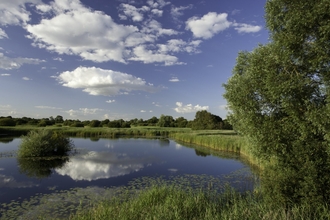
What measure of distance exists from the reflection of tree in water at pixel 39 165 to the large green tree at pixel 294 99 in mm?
14024

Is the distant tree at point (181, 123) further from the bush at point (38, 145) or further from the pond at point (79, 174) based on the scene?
the bush at point (38, 145)

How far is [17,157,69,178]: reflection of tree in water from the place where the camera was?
15852mm

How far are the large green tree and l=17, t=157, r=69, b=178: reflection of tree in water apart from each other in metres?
14.0

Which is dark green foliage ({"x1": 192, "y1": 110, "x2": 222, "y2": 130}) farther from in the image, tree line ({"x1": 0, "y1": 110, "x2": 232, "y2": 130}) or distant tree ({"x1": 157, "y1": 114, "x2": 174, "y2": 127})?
distant tree ({"x1": 157, "y1": 114, "x2": 174, "y2": 127})

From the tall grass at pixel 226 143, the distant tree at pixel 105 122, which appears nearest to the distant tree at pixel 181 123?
the distant tree at pixel 105 122

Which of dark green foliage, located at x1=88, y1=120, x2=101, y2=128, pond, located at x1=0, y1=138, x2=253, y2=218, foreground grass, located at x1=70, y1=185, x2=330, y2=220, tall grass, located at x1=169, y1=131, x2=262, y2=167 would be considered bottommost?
pond, located at x1=0, y1=138, x2=253, y2=218

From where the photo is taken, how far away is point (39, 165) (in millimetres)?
18328

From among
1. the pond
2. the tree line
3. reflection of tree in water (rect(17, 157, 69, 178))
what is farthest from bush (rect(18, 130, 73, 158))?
the tree line

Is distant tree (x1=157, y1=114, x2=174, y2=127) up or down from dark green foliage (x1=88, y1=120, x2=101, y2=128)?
up

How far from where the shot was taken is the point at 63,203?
991 cm

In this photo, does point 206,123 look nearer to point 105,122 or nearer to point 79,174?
point 105,122

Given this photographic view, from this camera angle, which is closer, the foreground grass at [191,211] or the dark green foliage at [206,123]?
the foreground grass at [191,211]

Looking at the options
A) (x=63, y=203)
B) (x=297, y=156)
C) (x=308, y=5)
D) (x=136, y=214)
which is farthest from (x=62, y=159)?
(x=308, y=5)

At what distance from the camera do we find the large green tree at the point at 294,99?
23.2 ft
